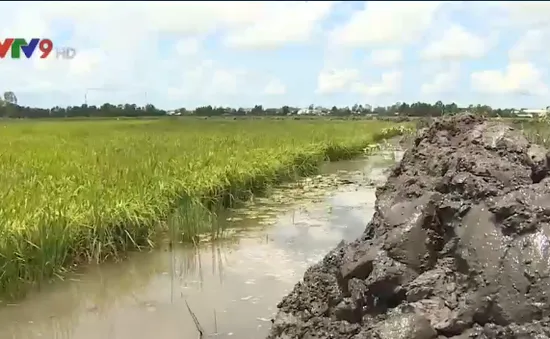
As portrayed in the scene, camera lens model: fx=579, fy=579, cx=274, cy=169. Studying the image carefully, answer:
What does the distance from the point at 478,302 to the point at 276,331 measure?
139cm

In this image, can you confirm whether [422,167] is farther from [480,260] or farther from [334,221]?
[334,221]

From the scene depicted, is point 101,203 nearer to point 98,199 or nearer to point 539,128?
point 98,199

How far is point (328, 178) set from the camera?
1338 centimetres

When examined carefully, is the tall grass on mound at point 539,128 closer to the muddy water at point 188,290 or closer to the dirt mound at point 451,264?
the muddy water at point 188,290

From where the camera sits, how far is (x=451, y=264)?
116 inches

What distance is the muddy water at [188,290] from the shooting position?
4.08m

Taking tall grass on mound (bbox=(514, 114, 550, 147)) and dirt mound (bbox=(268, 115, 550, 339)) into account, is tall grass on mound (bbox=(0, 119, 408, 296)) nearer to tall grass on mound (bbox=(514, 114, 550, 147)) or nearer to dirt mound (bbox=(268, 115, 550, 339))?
dirt mound (bbox=(268, 115, 550, 339))

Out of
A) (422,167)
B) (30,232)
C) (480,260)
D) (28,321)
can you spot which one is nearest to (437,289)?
(480,260)

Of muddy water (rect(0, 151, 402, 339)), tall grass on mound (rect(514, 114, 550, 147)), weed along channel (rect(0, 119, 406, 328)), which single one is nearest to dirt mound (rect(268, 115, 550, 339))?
muddy water (rect(0, 151, 402, 339))

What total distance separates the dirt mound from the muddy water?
0.70 metres

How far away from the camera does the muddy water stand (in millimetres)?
4078

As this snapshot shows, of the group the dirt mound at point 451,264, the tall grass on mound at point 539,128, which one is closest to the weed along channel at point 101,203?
the dirt mound at point 451,264

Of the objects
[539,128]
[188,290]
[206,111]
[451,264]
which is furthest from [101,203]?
[206,111]

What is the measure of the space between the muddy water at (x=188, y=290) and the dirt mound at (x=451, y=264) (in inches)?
27.6
